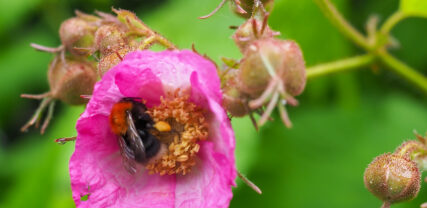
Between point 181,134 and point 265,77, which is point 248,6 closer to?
point 265,77

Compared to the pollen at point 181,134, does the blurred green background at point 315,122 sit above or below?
below

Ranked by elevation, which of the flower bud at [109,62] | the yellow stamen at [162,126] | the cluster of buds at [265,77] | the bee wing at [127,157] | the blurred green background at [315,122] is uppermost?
the cluster of buds at [265,77]

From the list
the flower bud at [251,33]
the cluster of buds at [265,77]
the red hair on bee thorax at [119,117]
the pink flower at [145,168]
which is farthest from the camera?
the red hair on bee thorax at [119,117]

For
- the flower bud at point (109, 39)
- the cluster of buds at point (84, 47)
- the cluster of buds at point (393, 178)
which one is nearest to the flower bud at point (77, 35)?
Result: the cluster of buds at point (84, 47)

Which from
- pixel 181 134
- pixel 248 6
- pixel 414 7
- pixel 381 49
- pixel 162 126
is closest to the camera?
pixel 248 6

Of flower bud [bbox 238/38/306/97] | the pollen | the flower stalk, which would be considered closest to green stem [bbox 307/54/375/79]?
the flower stalk

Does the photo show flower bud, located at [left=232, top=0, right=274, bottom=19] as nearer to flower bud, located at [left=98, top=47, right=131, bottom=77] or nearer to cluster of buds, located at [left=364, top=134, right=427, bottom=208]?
flower bud, located at [left=98, top=47, right=131, bottom=77]

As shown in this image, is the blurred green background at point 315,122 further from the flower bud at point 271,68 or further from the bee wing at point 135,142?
the flower bud at point 271,68

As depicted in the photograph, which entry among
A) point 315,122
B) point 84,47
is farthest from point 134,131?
point 315,122
